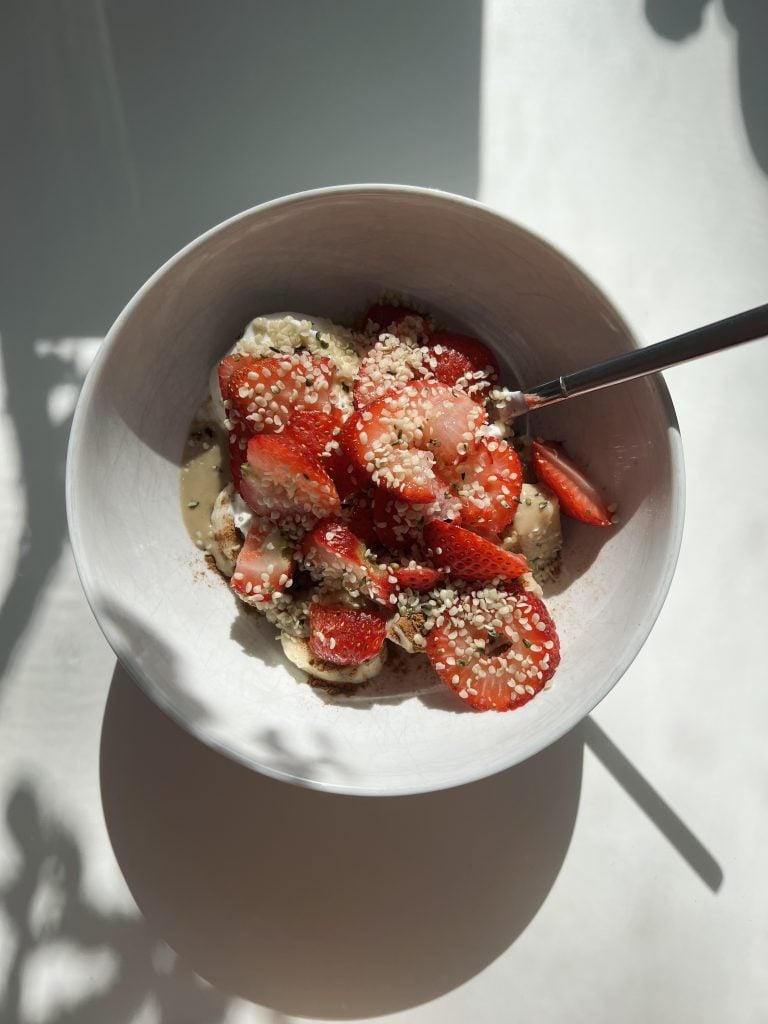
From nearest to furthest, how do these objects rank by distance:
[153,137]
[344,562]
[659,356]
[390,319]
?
[659,356] → [344,562] → [390,319] → [153,137]

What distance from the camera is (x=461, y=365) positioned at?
3.71ft

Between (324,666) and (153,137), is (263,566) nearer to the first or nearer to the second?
(324,666)

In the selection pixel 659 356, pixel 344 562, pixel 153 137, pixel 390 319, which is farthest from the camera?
pixel 153 137

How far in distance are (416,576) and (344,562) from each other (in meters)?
0.10

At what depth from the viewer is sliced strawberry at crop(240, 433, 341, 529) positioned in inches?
39.9

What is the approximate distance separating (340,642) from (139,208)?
0.74 meters

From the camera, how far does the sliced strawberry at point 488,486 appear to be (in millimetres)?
1064

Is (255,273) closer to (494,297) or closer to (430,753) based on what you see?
(494,297)

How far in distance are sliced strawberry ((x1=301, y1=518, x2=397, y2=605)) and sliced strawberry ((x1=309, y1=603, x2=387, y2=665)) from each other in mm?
28

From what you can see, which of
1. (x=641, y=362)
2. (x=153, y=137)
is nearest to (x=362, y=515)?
(x=641, y=362)

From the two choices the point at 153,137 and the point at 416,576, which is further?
the point at 153,137

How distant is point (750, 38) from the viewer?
1.33 metres

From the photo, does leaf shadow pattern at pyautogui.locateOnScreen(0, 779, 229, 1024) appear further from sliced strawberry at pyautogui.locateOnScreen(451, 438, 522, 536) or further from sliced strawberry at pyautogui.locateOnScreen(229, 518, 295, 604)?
sliced strawberry at pyautogui.locateOnScreen(451, 438, 522, 536)

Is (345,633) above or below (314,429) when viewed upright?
below
